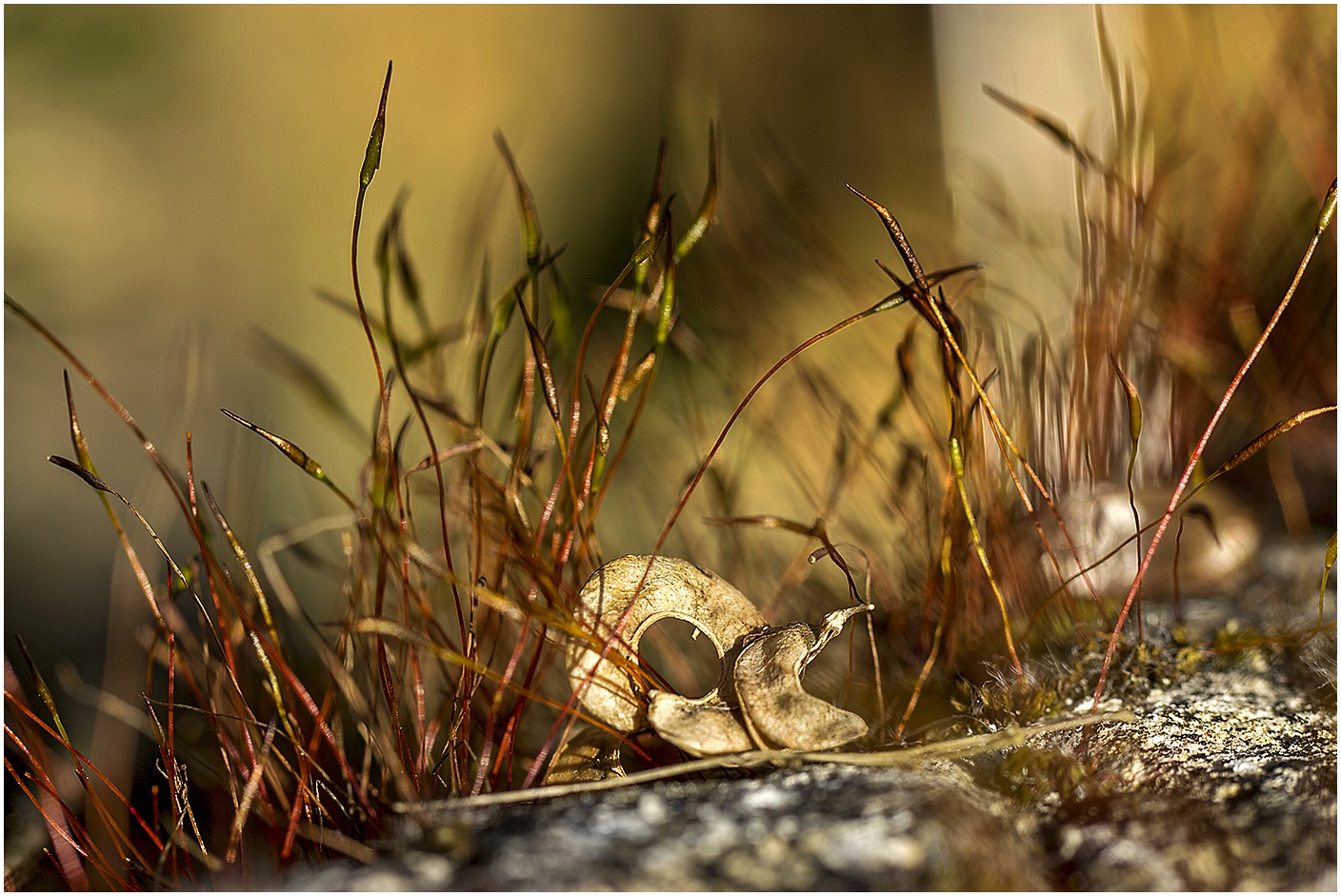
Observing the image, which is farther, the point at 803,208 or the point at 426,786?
the point at 803,208

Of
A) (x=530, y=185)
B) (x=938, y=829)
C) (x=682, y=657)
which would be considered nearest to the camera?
(x=938, y=829)

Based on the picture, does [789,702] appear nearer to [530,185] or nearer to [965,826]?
[965,826]

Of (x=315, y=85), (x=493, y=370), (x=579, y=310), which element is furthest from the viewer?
(x=315, y=85)

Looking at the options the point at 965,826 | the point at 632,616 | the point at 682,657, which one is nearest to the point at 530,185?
the point at 682,657

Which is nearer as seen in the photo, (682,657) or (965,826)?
(965,826)

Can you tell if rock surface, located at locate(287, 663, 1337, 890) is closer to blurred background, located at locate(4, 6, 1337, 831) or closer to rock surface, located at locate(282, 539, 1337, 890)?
rock surface, located at locate(282, 539, 1337, 890)

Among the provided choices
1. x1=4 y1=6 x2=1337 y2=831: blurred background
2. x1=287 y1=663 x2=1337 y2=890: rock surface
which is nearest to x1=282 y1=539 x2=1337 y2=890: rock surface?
x1=287 y1=663 x2=1337 y2=890: rock surface

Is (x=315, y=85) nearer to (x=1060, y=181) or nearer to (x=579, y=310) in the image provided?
(x=579, y=310)

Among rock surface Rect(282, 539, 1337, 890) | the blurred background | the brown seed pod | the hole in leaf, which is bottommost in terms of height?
the hole in leaf

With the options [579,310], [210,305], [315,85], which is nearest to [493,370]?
[579,310]
